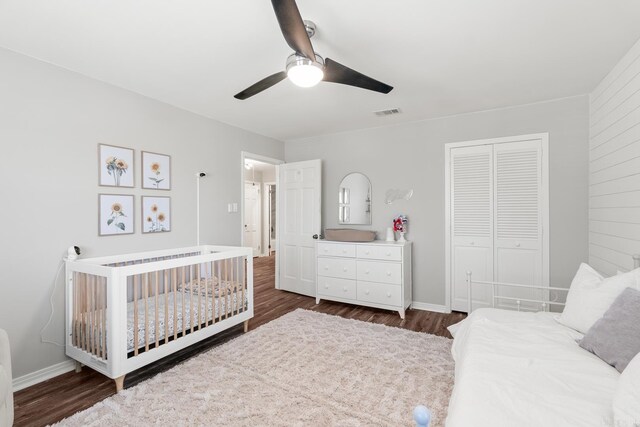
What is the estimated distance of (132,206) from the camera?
2850 mm

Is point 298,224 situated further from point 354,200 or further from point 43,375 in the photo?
point 43,375

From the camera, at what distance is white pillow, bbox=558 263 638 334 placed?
166 cm

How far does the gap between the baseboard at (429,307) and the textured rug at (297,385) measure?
0.87 m

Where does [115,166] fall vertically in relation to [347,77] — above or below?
below

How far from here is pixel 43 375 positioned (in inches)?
89.2

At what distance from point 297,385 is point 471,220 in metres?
2.65

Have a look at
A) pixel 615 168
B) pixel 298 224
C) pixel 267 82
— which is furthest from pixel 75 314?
pixel 615 168

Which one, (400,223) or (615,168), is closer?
(615,168)

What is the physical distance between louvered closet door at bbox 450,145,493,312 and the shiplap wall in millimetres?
887

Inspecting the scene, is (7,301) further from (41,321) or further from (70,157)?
(70,157)

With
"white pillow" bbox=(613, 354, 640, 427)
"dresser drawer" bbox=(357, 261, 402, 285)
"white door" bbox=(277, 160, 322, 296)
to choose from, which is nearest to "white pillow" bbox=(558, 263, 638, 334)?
"white pillow" bbox=(613, 354, 640, 427)

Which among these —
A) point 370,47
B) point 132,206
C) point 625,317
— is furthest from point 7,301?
point 625,317

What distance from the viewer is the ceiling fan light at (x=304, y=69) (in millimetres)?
1673

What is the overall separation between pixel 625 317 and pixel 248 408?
207 centimetres
